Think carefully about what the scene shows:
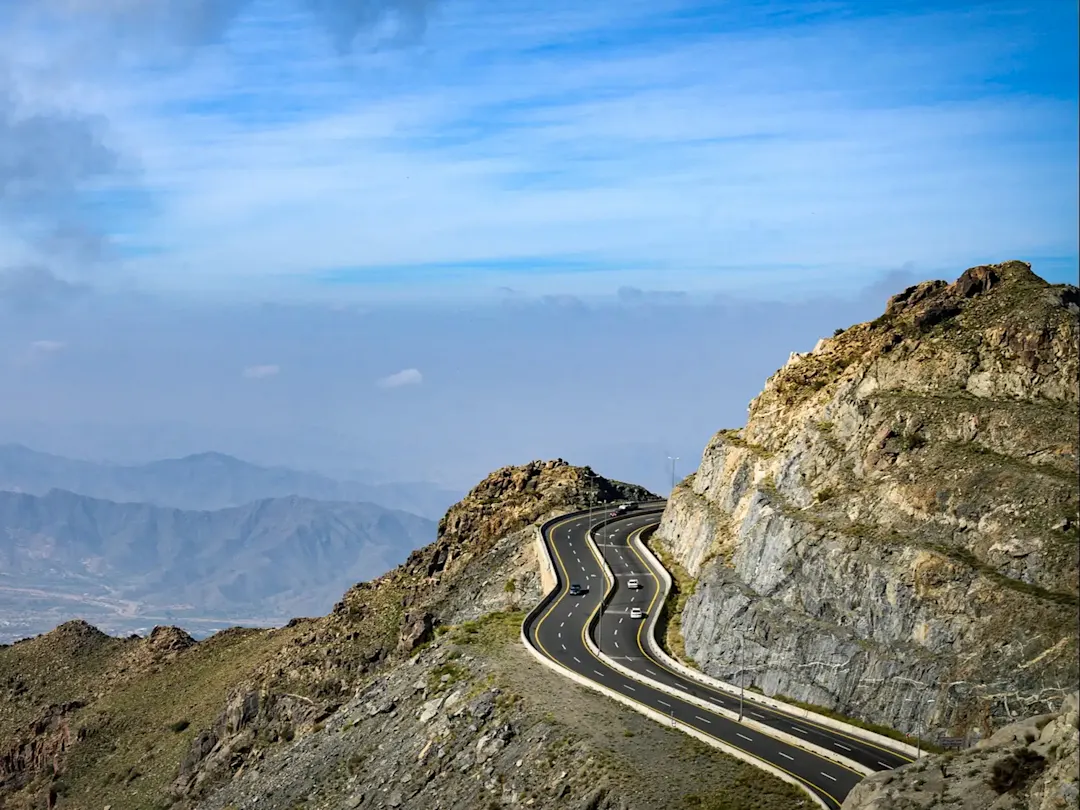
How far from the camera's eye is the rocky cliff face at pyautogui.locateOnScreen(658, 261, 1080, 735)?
6844cm

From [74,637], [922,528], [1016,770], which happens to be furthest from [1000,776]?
[74,637]

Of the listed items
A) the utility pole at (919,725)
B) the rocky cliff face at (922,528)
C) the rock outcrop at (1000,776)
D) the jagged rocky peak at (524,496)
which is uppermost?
the jagged rocky peak at (524,496)

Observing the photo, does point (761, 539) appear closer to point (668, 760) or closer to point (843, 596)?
point (843, 596)

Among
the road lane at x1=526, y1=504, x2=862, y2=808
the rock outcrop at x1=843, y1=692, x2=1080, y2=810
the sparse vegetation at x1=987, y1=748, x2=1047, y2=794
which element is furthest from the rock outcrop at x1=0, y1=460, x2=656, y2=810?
the sparse vegetation at x1=987, y1=748, x2=1047, y2=794

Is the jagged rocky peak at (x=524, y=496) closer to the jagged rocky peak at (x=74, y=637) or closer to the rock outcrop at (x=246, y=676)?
the rock outcrop at (x=246, y=676)

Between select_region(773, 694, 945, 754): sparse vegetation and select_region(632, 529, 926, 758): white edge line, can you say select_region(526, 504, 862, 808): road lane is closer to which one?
select_region(632, 529, 926, 758): white edge line

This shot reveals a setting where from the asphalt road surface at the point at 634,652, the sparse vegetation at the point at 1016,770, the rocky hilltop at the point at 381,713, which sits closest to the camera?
the sparse vegetation at the point at 1016,770

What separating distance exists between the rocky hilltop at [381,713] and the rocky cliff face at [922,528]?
31.7ft

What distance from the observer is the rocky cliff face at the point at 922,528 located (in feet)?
225

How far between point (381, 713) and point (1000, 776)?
5855cm

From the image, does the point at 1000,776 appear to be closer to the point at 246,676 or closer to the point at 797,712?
the point at 797,712

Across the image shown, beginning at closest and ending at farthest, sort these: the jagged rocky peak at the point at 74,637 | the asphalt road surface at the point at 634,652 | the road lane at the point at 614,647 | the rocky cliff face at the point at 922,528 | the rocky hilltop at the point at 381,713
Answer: the rocky cliff face at the point at 922,528
the road lane at the point at 614,647
the asphalt road surface at the point at 634,652
the rocky hilltop at the point at 381,713
the jagged rocky peak at the point at 74,637

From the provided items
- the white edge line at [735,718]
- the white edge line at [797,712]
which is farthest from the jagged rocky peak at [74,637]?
the white edge line at [797,712]

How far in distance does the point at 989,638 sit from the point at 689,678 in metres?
27.4
